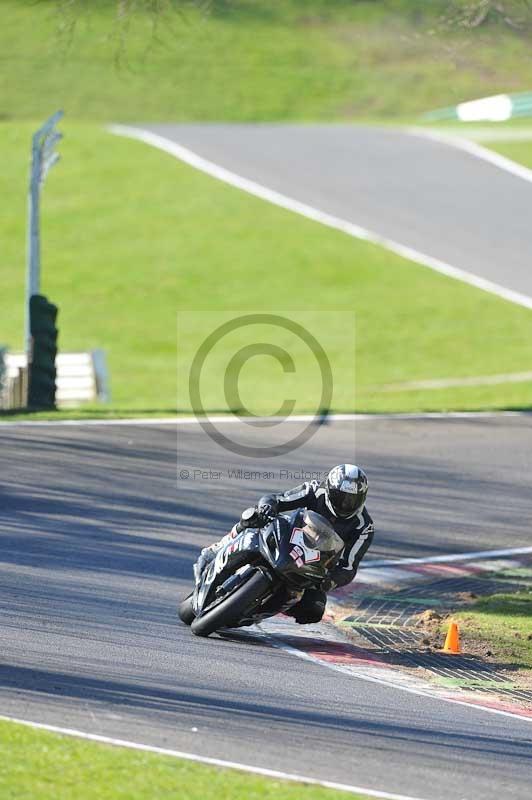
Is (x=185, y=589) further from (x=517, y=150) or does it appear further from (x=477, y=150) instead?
(x=517, y=150)

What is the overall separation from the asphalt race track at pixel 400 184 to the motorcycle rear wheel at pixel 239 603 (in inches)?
880

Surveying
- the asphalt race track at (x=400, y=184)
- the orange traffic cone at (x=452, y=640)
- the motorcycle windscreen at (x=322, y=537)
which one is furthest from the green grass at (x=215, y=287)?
the motorcycle windscreen at (x=322, y=537)

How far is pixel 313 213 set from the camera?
1387 inches

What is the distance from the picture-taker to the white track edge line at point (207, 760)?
6660mm

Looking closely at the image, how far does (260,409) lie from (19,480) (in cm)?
777

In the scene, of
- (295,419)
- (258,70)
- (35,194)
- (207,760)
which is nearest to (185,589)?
(207,760)

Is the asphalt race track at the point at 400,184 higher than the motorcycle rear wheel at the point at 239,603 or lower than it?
higher

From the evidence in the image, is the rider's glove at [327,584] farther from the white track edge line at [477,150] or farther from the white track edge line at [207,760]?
the white track edge line at [477,150]

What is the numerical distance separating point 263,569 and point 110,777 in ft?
10.5

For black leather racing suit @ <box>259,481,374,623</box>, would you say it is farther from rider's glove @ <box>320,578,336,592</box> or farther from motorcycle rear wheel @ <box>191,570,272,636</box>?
motorcycle rear wheel @ <box>191,570,272,636</box>

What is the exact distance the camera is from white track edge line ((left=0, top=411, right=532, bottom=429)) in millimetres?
18031

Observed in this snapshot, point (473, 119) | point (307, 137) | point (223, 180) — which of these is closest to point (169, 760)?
point (223, 180)

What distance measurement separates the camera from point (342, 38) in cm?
6194

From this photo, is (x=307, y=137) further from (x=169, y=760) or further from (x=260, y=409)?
(x=169, y=760)
